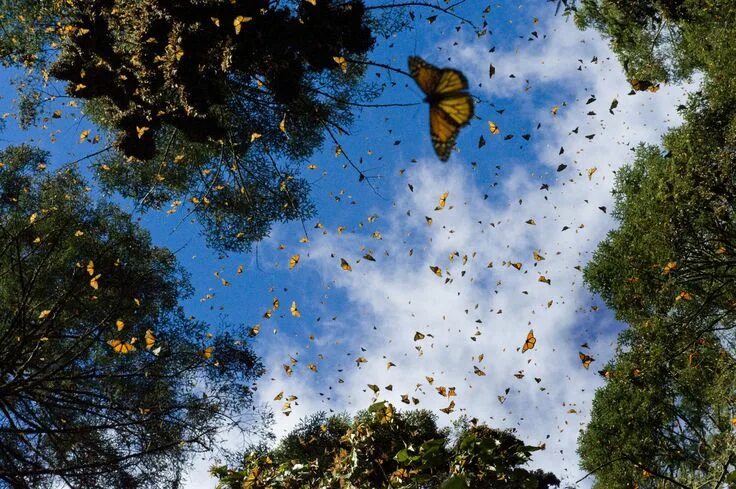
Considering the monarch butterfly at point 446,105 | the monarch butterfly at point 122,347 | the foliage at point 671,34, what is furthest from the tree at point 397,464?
the foliage at point 671,34

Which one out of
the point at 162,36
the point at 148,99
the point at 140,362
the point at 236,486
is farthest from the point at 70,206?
the point at 236,486

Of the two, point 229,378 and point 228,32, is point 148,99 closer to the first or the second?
point 228,32

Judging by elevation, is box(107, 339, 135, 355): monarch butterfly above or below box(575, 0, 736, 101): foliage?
below

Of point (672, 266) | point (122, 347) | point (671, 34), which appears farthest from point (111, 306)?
point (671, 34)

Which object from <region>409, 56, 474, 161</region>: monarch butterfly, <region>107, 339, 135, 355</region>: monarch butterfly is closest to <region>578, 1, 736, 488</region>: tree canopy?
<region>409, 56, 474, 161</region>: monarch butterfly

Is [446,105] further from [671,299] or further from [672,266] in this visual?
[671,299]

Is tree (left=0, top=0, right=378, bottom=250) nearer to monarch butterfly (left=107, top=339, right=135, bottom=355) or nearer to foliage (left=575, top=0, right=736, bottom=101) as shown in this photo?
monarch butterfly (left=107, top=339, right=135, bottom=355)

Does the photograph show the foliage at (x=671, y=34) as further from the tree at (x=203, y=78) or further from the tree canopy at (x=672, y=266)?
the tree at (x=203, y=78)
